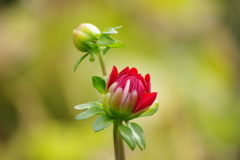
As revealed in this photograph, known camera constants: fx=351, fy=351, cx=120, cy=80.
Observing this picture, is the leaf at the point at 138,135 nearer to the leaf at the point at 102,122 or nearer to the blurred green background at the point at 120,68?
the leaf at the point at 102,122

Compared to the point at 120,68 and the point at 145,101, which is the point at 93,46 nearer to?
the point at 145,101

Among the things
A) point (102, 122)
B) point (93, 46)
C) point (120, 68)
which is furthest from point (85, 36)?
point (120, 68)

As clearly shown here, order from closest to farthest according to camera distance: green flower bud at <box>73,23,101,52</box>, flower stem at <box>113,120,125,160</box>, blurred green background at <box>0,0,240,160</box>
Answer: flower stem at <box>113,120,125,160</box>
green flower bud at <box>73,23,101,52</box>
blurred green background at <box>0,0,240,160</box>


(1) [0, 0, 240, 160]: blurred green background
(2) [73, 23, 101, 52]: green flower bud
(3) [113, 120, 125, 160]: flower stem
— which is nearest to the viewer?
(3) [113, 120, 125, 160]: flower stem

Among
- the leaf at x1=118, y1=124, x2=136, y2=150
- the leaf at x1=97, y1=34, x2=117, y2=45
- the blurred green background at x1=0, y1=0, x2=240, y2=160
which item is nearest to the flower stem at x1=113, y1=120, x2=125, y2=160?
the leaf at x1=118, y1=124, x2=136, y2=150

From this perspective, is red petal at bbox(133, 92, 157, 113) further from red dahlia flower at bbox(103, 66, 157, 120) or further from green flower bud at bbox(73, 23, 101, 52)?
green flower bud at bbox(73, 23, 101, 52)

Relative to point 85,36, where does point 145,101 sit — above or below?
below
